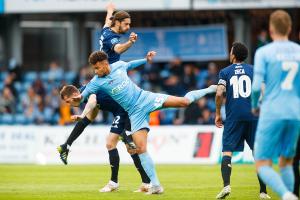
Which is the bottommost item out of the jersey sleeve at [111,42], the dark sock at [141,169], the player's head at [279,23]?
the dark sock at [141,169]

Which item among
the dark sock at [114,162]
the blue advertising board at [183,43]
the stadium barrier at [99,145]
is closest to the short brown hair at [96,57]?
the dark sock at [114,162]

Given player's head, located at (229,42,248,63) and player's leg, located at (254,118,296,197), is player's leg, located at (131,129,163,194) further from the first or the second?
player's leg, located at (254,118,296,197)

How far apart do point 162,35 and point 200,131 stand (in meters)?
8.69

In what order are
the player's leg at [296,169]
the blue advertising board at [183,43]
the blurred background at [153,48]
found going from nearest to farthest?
the player's leg at [296,169] < the blurred background at [153,48] < the blue advertising board at [183,43]

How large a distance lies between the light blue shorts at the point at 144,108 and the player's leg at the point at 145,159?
0.33 feet

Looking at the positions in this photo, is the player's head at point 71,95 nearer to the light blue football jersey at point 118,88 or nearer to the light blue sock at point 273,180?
the light blue football jersey at point 118,88

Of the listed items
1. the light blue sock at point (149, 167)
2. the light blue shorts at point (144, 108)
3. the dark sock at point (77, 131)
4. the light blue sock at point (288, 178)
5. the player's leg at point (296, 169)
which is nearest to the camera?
the light blue sock at point (288, 178)

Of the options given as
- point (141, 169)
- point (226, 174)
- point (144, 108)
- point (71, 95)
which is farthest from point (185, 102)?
point (141, 169)

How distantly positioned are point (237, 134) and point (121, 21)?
9.45 feet

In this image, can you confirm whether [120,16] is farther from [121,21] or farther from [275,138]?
[275,138]

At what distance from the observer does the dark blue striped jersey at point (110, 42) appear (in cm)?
1401

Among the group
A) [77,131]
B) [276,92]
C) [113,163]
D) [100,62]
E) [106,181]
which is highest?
[276,92]

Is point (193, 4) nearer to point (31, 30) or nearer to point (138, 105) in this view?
point (31, 30)

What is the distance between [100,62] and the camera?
13078 millimetres
